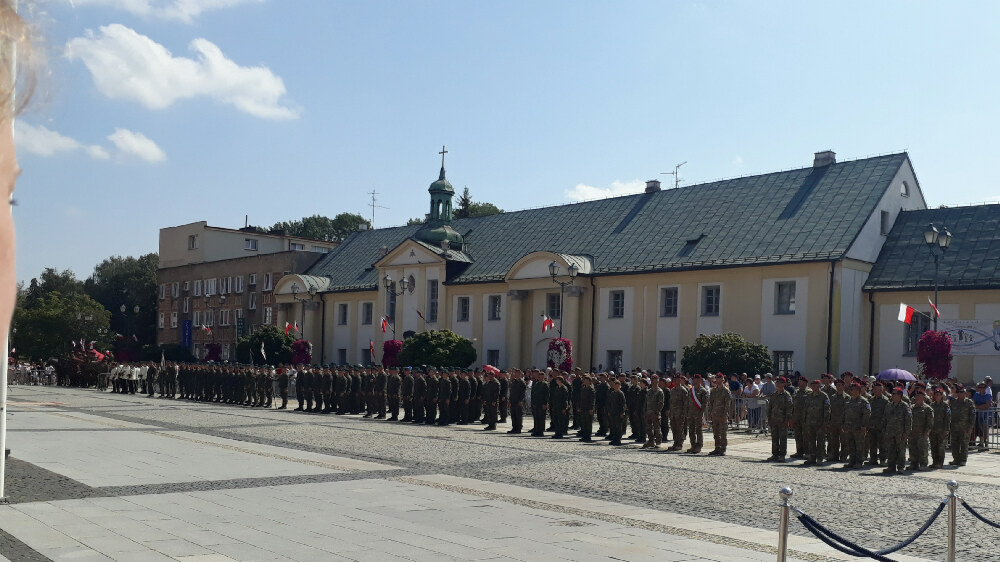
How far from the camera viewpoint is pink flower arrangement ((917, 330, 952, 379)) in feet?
89.0

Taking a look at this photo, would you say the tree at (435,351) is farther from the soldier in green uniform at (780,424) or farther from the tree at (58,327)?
the tree at (58,327)

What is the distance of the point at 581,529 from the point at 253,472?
654cm

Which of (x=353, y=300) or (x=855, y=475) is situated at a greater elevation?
(x=353, y=300)

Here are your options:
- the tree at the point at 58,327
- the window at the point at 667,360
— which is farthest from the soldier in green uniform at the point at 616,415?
the tree at the point at 58,327

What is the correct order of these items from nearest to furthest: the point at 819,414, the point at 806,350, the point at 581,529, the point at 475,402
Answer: the point at 581,529 → the point at 819,414 → the point at 475,402 → the point at 806,350

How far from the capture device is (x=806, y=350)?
34531mm

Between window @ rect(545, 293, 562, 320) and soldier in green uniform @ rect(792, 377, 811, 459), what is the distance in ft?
77.9

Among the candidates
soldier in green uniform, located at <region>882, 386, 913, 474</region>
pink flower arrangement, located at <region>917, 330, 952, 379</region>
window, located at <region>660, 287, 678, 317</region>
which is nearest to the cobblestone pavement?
soldier in green uniform, located at <region>882, 386, 913, 474</region>

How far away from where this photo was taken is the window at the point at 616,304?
136 ft

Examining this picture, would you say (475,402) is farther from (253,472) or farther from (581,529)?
(581,529)

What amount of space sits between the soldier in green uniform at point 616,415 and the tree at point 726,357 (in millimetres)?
10204

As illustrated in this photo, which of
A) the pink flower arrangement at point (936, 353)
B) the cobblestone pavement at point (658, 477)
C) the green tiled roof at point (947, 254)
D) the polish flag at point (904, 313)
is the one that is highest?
the green tiled roof at point (947, 254)

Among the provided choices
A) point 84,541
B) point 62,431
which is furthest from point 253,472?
point 62,431

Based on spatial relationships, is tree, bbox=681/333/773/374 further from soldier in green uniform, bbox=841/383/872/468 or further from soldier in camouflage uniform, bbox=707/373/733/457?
soldier in green uniform, bbox=841/383/872/468
